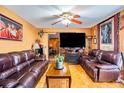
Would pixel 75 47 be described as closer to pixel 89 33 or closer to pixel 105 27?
pixel 89 33

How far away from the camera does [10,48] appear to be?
3957 mm

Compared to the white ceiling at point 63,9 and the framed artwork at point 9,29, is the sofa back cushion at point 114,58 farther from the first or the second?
the framed artwork at point 9,29

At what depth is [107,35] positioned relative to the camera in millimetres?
5246

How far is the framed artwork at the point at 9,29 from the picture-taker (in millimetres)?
3416

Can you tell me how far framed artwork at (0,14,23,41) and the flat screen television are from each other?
369cm

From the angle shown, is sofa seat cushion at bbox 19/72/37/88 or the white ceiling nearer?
sofa seat cushion at bbox 19/72/37/88

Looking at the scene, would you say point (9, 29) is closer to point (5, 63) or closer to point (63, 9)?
point (5, 63)

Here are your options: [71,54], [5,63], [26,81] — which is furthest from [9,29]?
[71,54]

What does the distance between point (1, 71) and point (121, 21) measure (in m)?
3.59

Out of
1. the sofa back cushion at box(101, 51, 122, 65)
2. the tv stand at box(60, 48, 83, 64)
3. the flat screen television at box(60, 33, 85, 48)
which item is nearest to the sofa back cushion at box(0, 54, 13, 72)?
the sofa back cushion at box(101, 51, 122, 65)

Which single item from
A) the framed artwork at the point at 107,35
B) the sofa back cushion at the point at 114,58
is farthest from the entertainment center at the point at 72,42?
the sofa back cushion at the point at 114,58

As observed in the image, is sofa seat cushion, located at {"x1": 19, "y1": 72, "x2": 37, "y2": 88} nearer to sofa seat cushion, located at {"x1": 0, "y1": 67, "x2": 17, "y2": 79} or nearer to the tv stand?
sofa seat cushion, located at {"x1": 0, "y1": 67, "x2": 17, "y2": 79}

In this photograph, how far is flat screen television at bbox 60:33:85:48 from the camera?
7.84m
